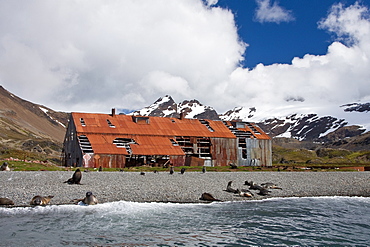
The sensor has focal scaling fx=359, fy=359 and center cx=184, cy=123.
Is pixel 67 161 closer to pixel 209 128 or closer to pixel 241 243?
pixel 209 128

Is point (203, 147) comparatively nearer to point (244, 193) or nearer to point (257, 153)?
point (257, 153)

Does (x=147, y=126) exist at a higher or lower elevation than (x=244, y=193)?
higher

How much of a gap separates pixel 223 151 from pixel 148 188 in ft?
121

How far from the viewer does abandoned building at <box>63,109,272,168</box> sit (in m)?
49.7

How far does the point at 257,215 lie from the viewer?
1958 centimetres

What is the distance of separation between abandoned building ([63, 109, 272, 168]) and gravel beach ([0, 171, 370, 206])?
19.8m

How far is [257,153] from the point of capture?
63.8m

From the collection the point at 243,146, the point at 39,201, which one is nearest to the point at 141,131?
the point at 243,146

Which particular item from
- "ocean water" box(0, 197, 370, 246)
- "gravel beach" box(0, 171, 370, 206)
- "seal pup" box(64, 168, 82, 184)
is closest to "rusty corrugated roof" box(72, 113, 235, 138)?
"gravel beach" box(0, 171, 370, 206)

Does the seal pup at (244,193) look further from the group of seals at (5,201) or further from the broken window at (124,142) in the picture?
the broken window at (124,142)

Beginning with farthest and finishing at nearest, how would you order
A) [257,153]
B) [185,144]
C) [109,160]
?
[257,153] → [185,144] → [109,160]

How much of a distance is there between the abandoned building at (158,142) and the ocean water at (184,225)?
29.5 meters

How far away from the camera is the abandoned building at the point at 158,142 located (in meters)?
49.7

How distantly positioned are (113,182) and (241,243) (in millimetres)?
14472
